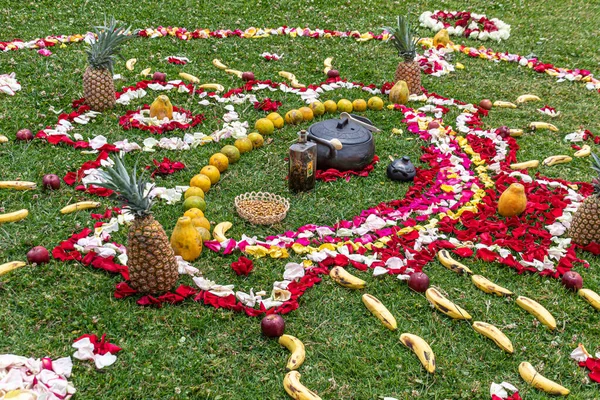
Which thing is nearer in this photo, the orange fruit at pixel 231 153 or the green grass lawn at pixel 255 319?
the green grass lawn at pixel 255 319

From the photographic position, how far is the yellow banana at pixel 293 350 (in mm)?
4578

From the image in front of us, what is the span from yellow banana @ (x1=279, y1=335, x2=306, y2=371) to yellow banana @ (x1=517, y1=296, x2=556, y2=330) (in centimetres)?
213

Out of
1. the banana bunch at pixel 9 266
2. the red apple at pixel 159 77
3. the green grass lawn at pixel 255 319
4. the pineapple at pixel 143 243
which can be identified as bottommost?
the green grass lawn at pixel 255 319

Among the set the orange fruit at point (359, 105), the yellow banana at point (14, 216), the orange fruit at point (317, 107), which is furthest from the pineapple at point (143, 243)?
the orange fruit at point (359, 105)

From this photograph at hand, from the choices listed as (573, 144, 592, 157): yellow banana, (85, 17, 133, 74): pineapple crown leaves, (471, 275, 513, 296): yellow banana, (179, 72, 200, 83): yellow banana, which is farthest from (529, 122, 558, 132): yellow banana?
(85, 17, 133, 74): pineapple crown leaves

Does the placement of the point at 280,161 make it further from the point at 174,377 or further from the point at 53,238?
the point at 174,377

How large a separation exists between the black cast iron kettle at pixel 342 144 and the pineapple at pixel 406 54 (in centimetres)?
269

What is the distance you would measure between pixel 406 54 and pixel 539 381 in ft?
21.3

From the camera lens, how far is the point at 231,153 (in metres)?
7.51

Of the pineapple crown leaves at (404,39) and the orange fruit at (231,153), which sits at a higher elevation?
the pineapple crown leaves at (404,39)

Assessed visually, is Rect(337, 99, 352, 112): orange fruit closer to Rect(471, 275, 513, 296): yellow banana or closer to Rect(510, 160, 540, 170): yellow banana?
Rect(510, 160, 540, 170): yellow banana

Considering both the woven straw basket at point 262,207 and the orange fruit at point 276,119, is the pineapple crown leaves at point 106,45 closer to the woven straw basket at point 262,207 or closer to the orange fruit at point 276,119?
the orange fruit at point 276,119

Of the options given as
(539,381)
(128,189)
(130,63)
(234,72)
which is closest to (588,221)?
(539,381)

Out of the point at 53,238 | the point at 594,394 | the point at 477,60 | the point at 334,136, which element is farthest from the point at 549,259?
the point at 477,60
